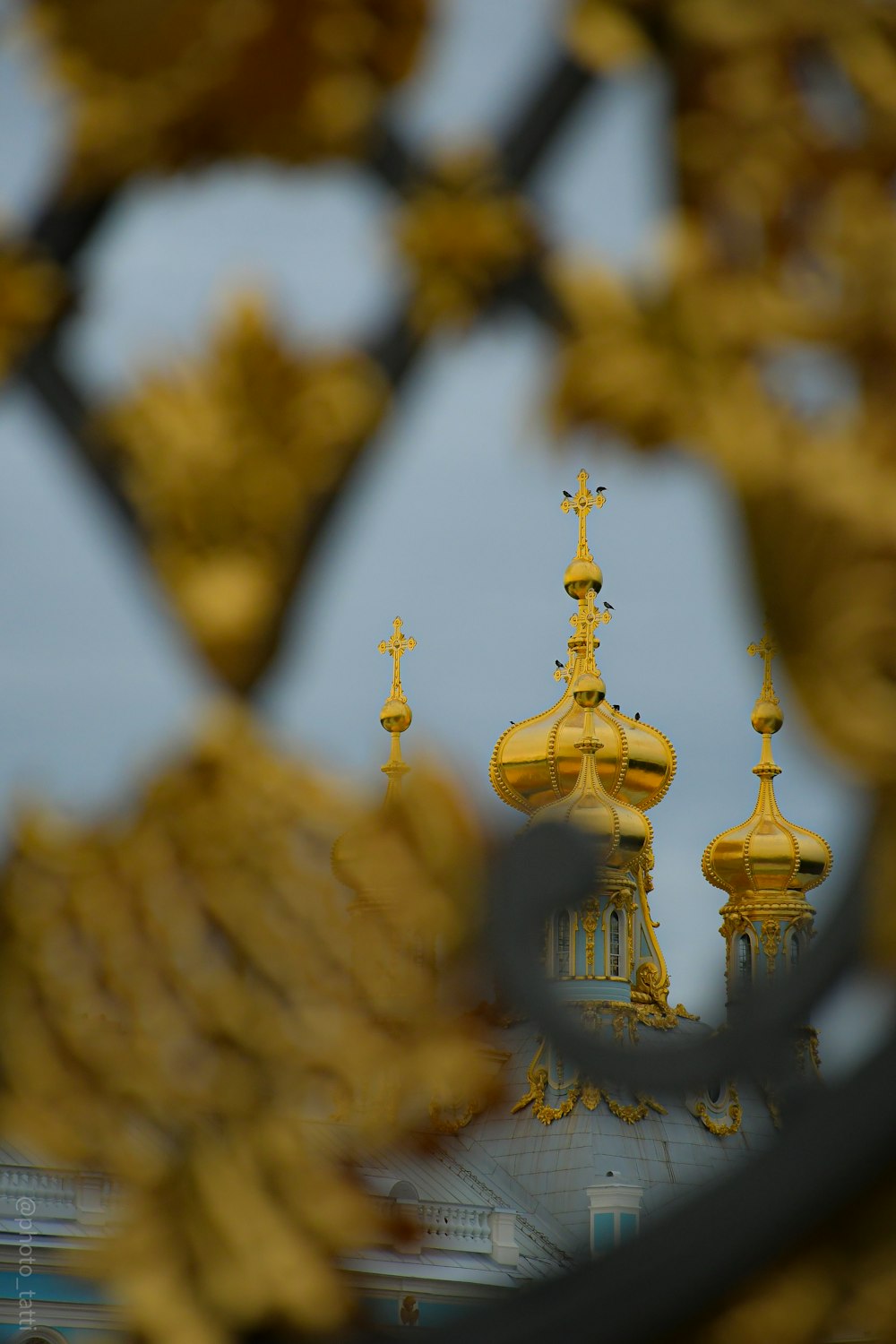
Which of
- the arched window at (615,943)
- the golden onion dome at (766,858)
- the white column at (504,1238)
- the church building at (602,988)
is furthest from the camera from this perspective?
the arched window at (615,943)

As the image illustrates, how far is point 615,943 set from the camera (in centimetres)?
3250

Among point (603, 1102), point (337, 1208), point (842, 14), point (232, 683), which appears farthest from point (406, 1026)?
point (603, 1102)

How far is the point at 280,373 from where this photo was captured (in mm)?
2584

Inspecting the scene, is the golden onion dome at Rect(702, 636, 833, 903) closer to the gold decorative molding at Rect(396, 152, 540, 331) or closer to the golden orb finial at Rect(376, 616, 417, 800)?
the golden orb finial at Rect(376, 616, 417, 800)

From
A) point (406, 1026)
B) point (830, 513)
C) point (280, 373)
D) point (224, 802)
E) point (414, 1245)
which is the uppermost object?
point (280, 373)

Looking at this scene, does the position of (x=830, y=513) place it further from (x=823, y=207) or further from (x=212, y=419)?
(x=212, y=419)

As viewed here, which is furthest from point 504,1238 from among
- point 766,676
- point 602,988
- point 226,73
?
point 226,73

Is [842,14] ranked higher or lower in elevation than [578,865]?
higher

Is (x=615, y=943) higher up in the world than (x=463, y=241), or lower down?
higher up

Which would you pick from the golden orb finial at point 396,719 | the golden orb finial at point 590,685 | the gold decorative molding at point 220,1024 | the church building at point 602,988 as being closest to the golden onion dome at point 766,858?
the church building at point 602,988

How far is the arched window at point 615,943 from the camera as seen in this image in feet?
105

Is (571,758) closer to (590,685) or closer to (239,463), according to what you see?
(590,685)

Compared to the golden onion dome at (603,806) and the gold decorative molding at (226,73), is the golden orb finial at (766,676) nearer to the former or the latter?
the gold decorative molding at (226,73)

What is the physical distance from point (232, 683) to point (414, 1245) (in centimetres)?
60
